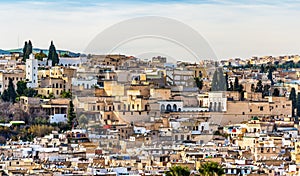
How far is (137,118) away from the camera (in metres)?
22.5

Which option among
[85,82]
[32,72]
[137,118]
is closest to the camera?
[137,118]

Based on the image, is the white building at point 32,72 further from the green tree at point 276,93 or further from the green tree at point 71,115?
the green tree at point 276,93

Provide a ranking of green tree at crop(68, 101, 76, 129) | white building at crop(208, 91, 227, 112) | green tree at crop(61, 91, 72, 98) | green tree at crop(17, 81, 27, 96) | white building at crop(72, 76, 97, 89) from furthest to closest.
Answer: white building at crop(72, 76, 97, 89)
green tree at crop(17, 81, 27, 96)
green tree at crop(61, 91, 72, 98)
white building at crop(208, 91, 227, 112)
green tree at crop(68, 101, 76, 129)

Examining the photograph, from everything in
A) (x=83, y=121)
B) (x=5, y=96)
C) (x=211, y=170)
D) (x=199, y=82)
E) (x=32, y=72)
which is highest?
(x=32, y=72)

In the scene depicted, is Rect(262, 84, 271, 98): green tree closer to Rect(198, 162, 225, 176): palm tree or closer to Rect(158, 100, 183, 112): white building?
Rect(158, 100, 183, 112): white building

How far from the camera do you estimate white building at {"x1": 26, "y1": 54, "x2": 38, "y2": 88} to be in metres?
25.8

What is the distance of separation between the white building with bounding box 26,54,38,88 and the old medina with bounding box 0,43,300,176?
28mm

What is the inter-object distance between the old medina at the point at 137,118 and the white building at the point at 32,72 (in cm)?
3

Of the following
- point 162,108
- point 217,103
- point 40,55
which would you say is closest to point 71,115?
point 162,108

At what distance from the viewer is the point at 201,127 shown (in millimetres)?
22188

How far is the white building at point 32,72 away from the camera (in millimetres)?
25822

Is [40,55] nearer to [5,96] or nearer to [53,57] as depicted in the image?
[53,57]

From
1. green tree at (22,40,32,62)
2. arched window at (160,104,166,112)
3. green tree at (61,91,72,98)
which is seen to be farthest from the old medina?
green tree at (22,40,32,62)

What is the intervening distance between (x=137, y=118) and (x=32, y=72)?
4732mm
